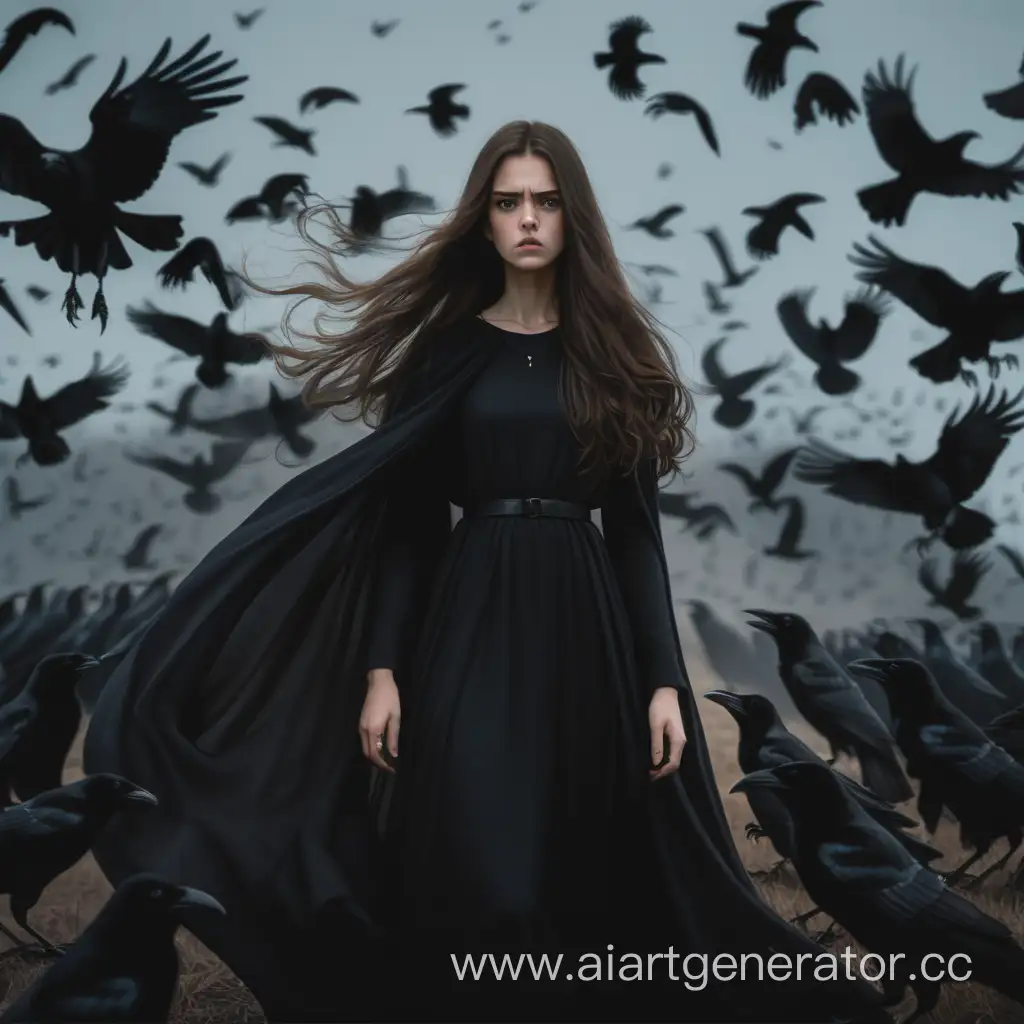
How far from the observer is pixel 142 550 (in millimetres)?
3264

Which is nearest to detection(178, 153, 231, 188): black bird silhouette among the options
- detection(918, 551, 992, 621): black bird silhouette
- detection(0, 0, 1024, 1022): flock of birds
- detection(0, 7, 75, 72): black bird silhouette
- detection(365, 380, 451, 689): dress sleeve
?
detection(0, 0, 1024, 1022): flock of birds

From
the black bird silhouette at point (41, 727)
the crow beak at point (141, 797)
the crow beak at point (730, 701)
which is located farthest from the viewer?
the crow beak at point (730, 701)

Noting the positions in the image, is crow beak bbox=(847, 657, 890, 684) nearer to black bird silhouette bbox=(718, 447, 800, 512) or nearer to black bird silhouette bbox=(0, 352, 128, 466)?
black bird silhouette bbox=(718, 447, 800, 512)

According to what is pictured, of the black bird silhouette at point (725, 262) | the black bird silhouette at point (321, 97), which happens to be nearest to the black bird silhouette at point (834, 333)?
the black bird silhouette at point (725, 262)

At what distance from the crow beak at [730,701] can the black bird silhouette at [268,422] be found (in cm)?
118

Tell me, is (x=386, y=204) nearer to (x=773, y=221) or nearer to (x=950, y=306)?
(x=773, y=221)

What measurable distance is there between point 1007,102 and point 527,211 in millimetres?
1667

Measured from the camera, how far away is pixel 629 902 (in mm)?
2488

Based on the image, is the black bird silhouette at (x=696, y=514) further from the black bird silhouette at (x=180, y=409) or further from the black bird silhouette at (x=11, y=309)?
the black bird silhouette at (x=11, y=309)

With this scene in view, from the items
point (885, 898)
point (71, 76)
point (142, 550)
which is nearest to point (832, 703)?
point (885, 898)

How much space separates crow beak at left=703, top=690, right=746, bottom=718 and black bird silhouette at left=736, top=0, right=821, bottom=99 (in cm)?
153

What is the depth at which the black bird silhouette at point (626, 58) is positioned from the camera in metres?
3.36

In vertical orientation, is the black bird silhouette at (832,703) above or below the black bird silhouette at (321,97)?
below

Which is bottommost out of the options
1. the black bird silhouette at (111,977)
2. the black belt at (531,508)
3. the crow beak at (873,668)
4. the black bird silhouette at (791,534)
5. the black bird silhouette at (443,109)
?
the black bird silhouette at (111,977)
